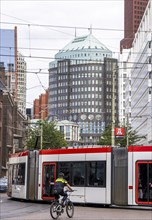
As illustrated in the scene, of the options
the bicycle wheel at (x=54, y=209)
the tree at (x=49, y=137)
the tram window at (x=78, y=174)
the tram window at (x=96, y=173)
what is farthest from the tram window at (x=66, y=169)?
the tree at (x=49, y=137)

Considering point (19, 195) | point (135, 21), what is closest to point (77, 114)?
point (135, 21)

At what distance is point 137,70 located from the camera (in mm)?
96500

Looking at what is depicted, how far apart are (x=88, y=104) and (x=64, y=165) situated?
110 meters

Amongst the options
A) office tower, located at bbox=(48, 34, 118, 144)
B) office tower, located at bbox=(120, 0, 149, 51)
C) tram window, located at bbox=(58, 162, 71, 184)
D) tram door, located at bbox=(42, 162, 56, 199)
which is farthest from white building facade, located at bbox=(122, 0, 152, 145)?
office tower, located at bbox=(120, 0, 149, 51)

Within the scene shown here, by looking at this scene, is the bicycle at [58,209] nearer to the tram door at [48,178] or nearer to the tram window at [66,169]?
the tram window at [66,169]

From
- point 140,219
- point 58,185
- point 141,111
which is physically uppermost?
point 141,111

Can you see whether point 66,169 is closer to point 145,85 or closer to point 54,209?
point 54,209

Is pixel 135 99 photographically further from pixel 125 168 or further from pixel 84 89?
pixel 125 168

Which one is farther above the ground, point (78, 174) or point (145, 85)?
point (145, 85)

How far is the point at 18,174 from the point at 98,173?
7077 mm

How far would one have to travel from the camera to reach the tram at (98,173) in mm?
23875

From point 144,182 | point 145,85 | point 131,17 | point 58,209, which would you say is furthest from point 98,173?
point 131,17

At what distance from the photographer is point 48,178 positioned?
89.1 ft

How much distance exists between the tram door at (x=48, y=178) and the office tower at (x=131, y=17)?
12793 centimetres
